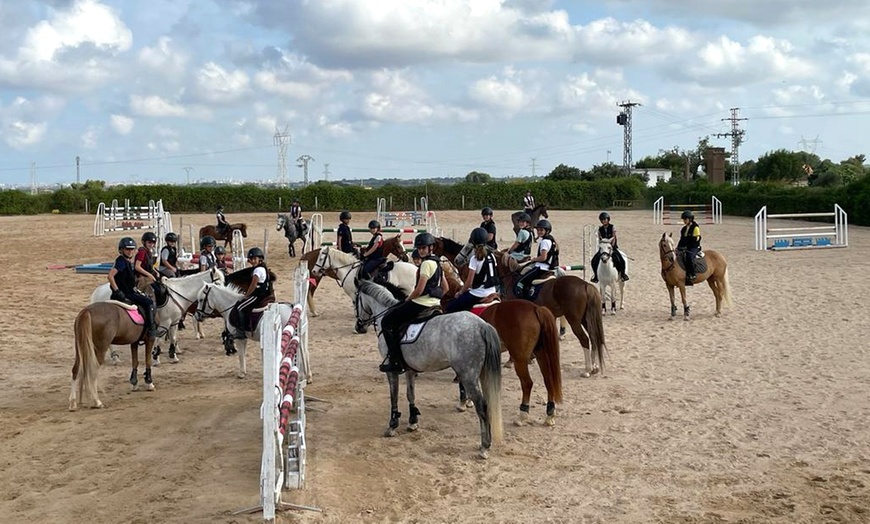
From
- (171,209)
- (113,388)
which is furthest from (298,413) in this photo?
(171,209)

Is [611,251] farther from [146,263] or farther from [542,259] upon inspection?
[146,263]

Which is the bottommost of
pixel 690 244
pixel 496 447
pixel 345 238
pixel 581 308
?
pixel 496 447

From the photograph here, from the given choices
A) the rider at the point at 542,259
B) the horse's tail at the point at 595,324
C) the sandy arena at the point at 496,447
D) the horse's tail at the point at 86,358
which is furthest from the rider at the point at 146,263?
the horse's tail at the point at 595,324

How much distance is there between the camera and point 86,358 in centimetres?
904

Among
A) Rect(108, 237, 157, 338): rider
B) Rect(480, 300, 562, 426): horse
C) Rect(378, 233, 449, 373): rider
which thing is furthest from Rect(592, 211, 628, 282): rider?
Rect(108, 237, 157, 338): rider

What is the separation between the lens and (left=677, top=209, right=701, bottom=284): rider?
14.9 metres

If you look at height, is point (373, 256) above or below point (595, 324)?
above

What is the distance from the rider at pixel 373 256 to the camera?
14.1 m

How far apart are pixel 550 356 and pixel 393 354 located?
1.79 meters

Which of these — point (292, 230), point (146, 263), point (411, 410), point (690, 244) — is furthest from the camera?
point (292, 230)

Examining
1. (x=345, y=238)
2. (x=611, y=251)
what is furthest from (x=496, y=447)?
(x=345, y=238)

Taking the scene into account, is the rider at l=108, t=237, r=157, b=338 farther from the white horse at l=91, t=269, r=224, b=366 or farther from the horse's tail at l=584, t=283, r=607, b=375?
the horse's tail at l=584, t=283, r=607, b=375

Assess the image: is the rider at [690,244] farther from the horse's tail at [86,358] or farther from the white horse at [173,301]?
the horse's tail at [86,358]

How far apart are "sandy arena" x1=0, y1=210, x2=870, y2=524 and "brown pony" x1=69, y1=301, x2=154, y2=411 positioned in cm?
27
